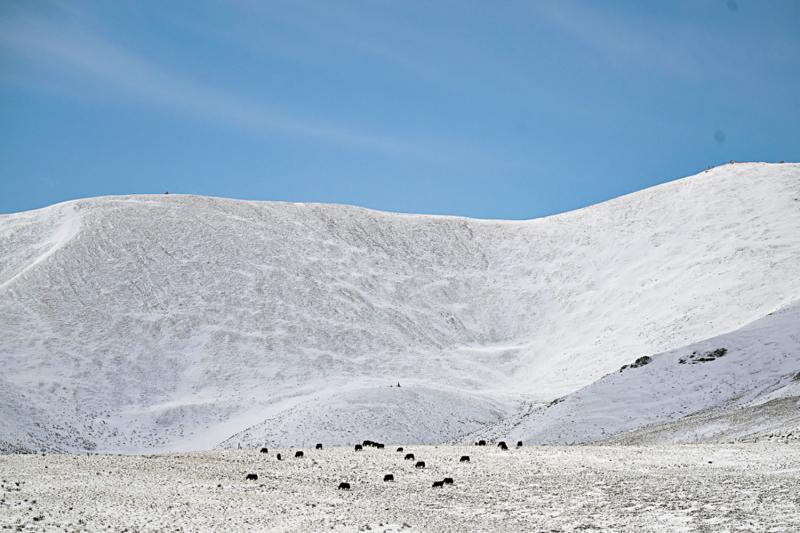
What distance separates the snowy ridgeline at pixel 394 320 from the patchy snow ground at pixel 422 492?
9623mm

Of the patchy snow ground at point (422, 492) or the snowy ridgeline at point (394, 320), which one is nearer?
the patchy snow ground at point (422, 492)

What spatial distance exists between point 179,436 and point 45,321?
57.7 ft

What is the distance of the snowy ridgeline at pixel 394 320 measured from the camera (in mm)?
47531

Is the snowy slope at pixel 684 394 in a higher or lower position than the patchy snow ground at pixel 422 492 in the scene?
higher

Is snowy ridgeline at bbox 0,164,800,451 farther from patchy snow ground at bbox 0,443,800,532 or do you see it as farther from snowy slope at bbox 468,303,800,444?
patchy snow ground at bbox 0,443,800,532

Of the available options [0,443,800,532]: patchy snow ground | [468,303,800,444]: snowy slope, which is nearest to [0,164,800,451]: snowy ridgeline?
[468,303,800,444]: snowy slope

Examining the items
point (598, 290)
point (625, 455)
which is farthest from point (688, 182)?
point (625, 455)

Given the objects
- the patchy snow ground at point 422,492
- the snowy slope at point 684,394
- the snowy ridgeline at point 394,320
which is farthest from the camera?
the snowy ridgeline at point 394,320

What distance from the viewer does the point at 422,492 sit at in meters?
22.1

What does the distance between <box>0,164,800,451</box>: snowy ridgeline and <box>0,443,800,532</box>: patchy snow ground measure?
379 inches

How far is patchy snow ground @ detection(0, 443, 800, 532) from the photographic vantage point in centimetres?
1703

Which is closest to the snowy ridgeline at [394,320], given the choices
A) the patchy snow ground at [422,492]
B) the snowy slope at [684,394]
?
the snowy slope at [684,394]

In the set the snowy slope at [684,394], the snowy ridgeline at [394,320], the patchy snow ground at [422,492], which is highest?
the snowy ridgeline at [394,320]

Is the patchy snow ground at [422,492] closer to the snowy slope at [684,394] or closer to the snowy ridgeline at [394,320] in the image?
the snowy slope at [684,394]
